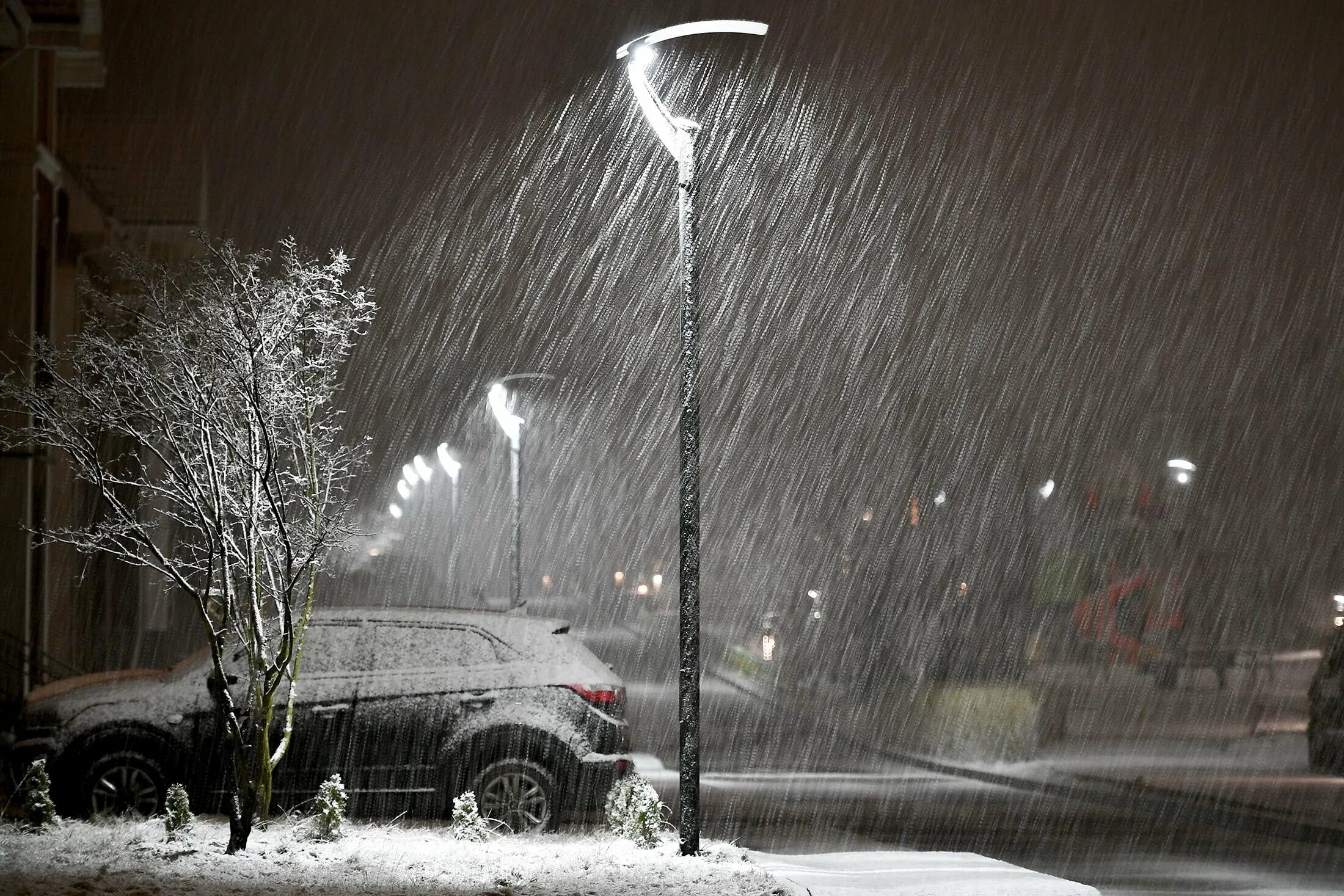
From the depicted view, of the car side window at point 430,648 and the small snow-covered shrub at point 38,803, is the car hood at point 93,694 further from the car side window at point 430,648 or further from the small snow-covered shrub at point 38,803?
the car side window at point 430,648

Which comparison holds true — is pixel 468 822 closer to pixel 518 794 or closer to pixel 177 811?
pixel 518 794

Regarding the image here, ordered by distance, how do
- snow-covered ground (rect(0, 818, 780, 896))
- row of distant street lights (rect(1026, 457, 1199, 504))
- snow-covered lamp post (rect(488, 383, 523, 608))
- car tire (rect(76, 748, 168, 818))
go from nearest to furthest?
snow-covered ground (rect(0, 818, 780, 896)) < car tire (rect(76, 748, 168, 818)) < snow-covered lamp post (rect(488, 383, 523, 608)) < row of distant street lights (rect(1026, 457, 1199, 504))

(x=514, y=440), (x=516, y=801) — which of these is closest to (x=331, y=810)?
(x=516, y=801)

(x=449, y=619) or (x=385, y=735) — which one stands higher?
(x=449, y=619)

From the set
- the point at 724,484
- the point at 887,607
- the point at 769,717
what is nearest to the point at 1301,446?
the point at 887,607

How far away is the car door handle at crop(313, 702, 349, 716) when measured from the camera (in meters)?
9.90

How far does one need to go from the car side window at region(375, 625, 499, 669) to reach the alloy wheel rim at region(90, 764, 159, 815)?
195 cm

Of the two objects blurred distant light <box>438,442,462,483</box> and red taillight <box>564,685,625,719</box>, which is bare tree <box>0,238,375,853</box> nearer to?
red taillight <box>564,685,625,719</box>

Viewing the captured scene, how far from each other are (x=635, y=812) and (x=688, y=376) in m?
3.30

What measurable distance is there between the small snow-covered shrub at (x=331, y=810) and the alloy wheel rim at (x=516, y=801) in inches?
48.0

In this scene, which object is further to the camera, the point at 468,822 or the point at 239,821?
the point at 468,822

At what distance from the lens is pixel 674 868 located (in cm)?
838

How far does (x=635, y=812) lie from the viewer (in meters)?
9.22

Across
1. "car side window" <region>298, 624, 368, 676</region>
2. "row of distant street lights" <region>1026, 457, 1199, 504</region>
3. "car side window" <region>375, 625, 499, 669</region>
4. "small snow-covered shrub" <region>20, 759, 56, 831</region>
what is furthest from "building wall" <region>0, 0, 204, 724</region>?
"row of distant street lights" <region>1026, 457, 1199, 504</region>
